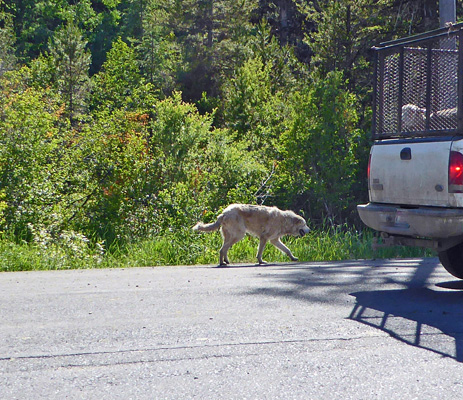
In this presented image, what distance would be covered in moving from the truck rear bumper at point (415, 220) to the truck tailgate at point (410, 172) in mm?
115

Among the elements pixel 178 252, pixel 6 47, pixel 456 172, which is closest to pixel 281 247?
pixel 178 252

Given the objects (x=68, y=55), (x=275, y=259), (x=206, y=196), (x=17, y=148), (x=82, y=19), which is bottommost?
(x=275, y=259)

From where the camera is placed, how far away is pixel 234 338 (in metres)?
5.69

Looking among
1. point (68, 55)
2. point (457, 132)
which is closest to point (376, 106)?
point (457, 132)

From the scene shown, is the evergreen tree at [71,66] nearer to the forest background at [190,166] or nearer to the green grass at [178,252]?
the forest background at [190,166]

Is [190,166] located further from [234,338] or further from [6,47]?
[6,47]

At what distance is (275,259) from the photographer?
12906 mm

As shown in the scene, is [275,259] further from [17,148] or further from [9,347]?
[9,347]

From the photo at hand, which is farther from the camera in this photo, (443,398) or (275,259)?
(275,259)

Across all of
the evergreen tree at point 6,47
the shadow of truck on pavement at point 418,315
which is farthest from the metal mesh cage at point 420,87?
the evergreen tree at point 6,47

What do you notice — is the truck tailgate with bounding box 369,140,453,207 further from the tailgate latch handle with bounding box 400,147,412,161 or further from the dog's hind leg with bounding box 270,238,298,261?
the dog's hind leg with bounding box 270,238,298,261

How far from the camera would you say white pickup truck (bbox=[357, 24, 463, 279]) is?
7273mm

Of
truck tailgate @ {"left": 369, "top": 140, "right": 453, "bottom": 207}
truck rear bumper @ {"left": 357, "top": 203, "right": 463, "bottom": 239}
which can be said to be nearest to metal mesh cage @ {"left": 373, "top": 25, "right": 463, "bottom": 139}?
truck tailgate @ {"left": 369, "top": 140, "right": 453, "bottom": 207}

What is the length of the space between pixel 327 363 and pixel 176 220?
10.4 metres
